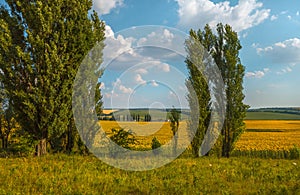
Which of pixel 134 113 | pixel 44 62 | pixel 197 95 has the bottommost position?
pixel 134 113

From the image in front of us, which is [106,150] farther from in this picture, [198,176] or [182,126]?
[198,176]

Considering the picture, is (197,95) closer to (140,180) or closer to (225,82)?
(225,82)

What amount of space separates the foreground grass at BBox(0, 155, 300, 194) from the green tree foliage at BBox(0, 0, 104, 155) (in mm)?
4379

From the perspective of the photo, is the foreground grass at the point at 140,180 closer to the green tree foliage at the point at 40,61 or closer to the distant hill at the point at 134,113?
the distant hill at the point at 134,113

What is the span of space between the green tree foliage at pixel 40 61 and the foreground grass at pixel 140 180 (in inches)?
172

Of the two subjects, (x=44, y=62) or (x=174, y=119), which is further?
(x=174, y=119)

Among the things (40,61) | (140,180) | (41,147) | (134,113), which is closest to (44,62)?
(40,61)

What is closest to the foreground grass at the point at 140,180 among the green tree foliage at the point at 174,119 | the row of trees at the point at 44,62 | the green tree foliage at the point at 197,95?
the row of trees at the point at 44,62

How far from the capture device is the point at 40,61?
16109 mm

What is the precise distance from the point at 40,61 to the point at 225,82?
15.1 metres

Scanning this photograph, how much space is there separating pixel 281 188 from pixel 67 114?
1263cm

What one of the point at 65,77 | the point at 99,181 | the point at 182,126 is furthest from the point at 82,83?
the point at 99,181

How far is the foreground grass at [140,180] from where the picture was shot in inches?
338

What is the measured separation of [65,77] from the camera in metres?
16.9
